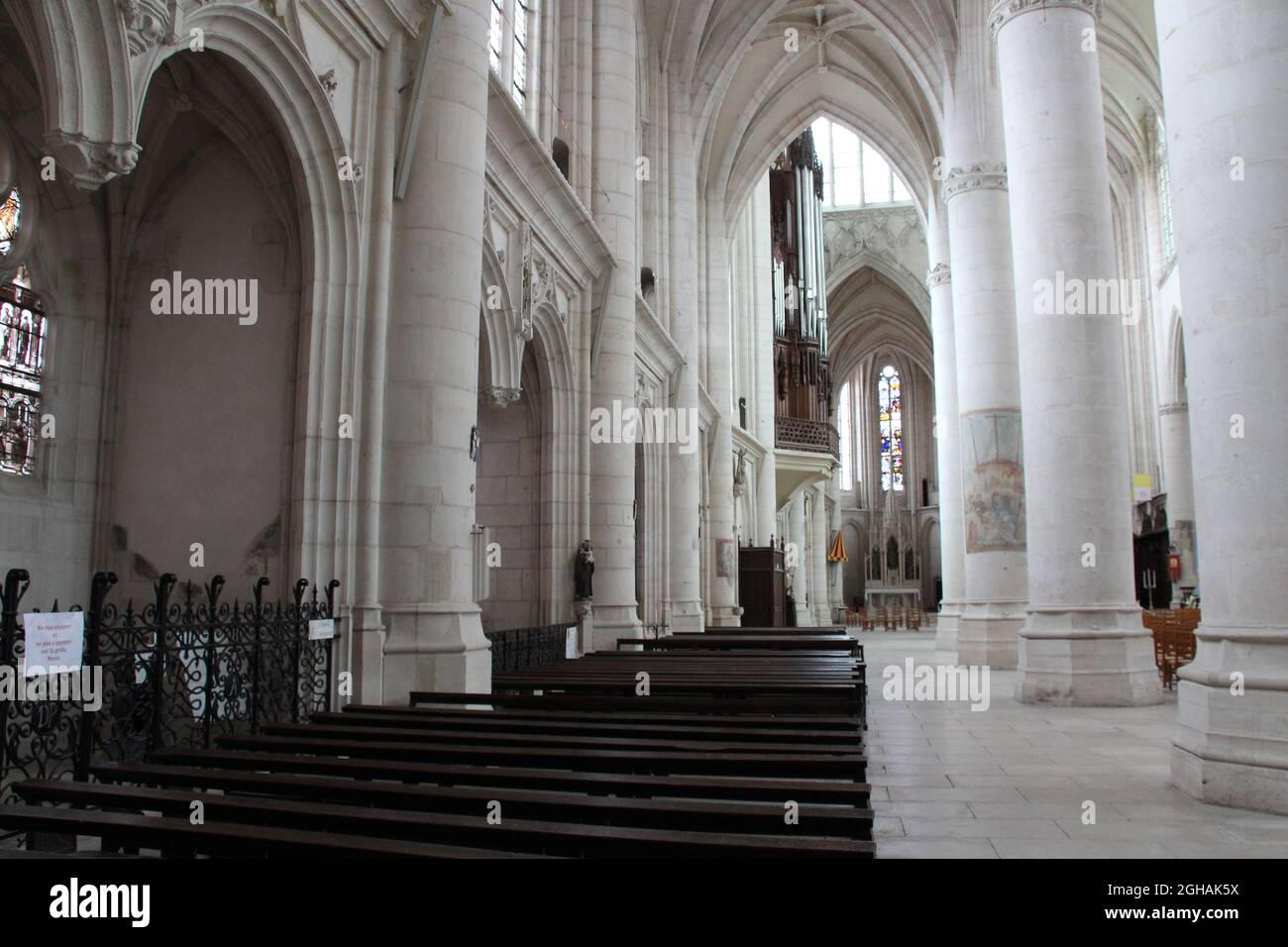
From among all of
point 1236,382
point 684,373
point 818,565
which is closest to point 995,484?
point 684,373

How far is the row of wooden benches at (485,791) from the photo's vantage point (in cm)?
284

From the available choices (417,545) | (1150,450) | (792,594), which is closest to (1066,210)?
(417,545)

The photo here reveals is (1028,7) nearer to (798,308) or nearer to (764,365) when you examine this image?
(764,365)

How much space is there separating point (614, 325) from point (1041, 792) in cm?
948

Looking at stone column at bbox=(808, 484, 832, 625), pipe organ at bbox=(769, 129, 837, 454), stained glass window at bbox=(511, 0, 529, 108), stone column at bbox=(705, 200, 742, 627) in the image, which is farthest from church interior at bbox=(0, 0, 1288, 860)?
stone column at bbox=(808, 484, 832, 625)

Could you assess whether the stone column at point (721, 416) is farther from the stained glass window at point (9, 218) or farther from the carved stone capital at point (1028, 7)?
the stained glass window at point (9, 218)

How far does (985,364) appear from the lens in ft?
51.5

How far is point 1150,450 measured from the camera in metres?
28.0

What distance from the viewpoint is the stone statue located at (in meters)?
12.6
